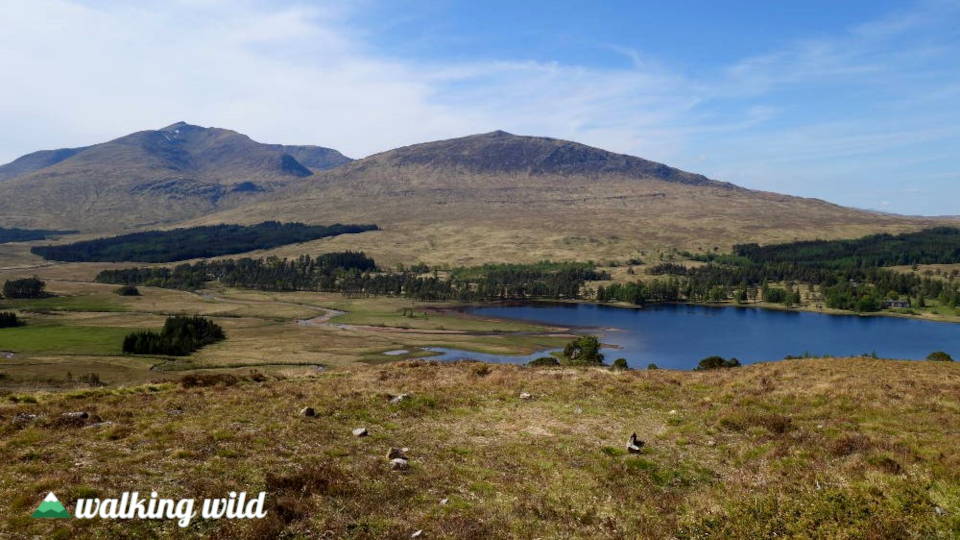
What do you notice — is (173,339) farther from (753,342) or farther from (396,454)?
(753,342)

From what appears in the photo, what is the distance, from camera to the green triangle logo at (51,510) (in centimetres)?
1628

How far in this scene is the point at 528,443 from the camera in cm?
2697

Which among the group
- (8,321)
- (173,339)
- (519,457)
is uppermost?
(519,457)

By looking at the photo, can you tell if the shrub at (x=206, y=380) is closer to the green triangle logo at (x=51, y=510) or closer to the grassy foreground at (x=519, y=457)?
the grassy foreground at (x=519, y=457)

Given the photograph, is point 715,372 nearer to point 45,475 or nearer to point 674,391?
point 674,391

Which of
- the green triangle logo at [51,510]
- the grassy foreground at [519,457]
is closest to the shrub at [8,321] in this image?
the grassy foreground at [519,457]

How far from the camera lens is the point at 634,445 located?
26.1 meters

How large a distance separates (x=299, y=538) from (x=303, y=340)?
5630 inches

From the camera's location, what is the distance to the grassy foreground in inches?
677

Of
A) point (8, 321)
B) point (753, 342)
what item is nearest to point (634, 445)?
point (753, 342)

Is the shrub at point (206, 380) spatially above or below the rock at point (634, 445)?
below

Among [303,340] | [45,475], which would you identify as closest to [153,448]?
[45,475]

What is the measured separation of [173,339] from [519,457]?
133064 mm

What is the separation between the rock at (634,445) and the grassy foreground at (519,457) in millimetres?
377
